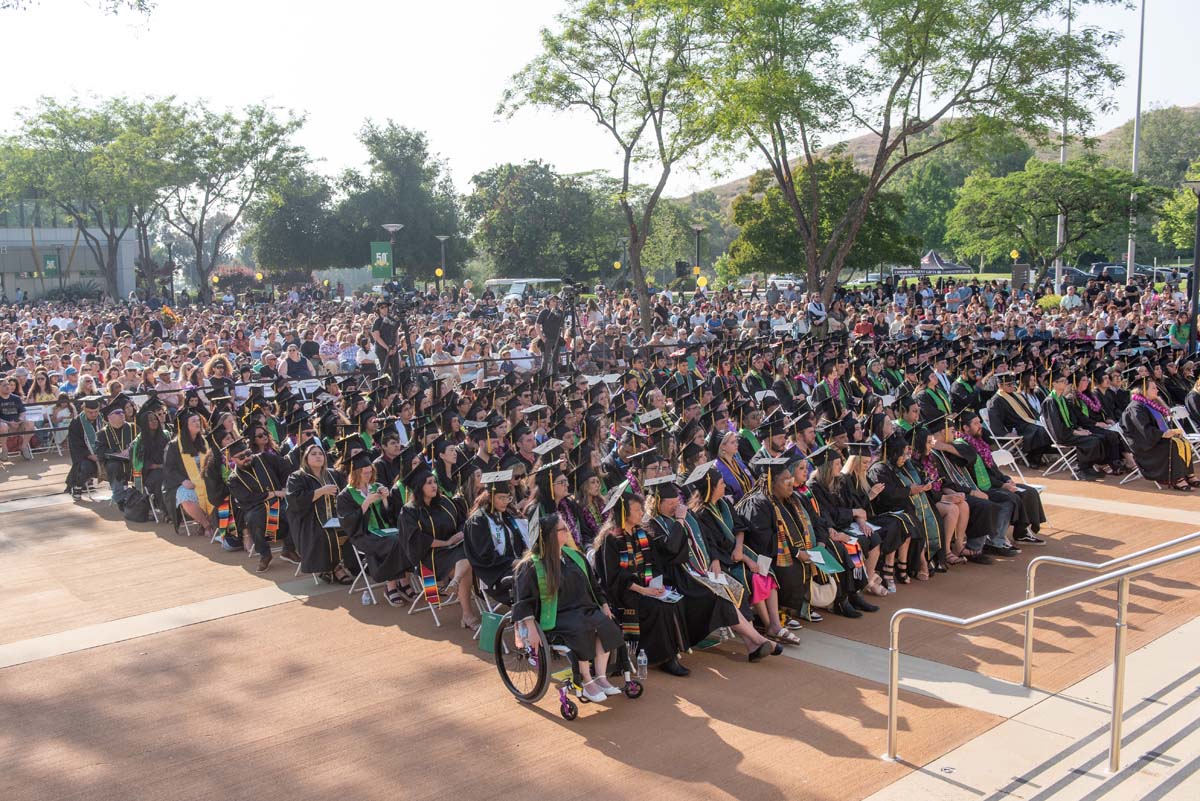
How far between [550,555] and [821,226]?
34527mm

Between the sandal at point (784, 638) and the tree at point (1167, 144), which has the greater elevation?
the tree at point (1167, 144)

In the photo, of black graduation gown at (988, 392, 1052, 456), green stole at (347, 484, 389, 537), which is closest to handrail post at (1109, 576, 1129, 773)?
green stole at (347, 484, 389, 537)

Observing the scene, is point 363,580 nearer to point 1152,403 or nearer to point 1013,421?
point 1013,421

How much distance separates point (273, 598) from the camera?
956cm

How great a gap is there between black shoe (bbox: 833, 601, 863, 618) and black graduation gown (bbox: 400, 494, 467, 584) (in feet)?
10.8

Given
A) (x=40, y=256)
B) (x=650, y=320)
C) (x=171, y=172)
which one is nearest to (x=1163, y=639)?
(x=650, y=320)

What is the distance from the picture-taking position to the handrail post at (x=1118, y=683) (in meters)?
5.70

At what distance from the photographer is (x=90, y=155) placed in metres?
42.3

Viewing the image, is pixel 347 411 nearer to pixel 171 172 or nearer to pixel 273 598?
pixel 273 598

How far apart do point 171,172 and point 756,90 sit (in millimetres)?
27329

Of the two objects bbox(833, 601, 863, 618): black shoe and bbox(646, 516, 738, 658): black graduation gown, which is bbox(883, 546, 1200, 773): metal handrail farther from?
bbox(833, 601, 863, 618): black shoe

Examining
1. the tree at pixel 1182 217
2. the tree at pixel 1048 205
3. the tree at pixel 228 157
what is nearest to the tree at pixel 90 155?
the tree at pixel 228 157

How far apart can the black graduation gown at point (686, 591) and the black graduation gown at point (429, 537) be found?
2.00 meters

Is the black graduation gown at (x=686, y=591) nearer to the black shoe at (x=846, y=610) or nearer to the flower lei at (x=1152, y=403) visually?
the black shoe at (x=846, y=610)
